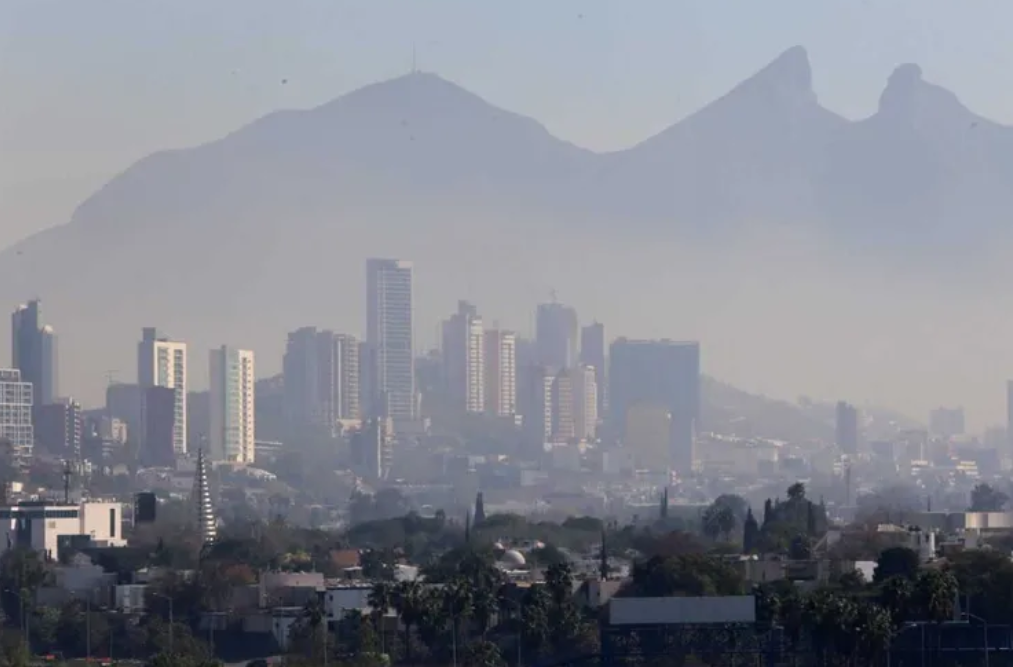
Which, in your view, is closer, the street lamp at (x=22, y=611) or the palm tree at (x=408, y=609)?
the palm tree at (x=408, y=609)

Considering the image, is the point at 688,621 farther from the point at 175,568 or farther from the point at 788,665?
the point at 175,568

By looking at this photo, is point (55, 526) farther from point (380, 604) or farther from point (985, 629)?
point (985, 629)

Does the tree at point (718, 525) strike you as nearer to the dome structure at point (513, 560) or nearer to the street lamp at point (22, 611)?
the dome structure at point (513, 560)

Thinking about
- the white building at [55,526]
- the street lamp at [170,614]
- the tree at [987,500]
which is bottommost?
the street lamp at [170,614]

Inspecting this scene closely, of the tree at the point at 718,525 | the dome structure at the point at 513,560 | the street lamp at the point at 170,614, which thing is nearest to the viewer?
the street lamp at the point at 170,614

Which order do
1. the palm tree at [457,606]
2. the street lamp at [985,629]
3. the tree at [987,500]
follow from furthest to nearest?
the tree at [987,500], the palm tree at [457,606], the street lamp at [985,629]

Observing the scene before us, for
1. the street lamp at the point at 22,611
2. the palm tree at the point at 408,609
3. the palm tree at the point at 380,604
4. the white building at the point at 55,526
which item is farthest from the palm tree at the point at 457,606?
the white building at the point at 55,526

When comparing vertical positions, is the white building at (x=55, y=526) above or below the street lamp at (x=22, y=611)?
above

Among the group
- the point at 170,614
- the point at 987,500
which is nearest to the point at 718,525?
the point at 170,614
